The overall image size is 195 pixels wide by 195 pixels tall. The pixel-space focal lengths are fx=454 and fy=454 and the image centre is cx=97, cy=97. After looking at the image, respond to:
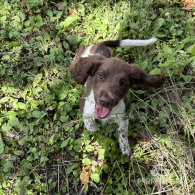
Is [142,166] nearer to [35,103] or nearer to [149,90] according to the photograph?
[149,90]

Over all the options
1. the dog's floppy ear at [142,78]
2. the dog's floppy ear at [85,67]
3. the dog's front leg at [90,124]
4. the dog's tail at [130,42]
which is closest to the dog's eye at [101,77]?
the dog's floppy ear at [85,67]

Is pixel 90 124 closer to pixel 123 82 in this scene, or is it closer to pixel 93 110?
pixel 93 110

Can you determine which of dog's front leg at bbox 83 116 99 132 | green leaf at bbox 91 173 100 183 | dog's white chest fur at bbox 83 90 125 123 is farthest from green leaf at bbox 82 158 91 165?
dog's white chest fur at bbox 83 90 125 123

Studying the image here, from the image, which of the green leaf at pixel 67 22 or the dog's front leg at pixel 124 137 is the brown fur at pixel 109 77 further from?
the green leaf at pixel 67 22

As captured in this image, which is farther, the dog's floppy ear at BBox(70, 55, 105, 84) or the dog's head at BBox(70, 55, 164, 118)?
the dog's floppy ear at BBox(70, 55, 105, 84)

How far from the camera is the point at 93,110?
163 inches

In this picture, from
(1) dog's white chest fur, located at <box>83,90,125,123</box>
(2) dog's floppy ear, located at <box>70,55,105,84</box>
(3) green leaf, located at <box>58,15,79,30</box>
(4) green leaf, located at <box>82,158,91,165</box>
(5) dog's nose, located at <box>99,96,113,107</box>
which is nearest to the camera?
(5) dog's nose, located at <box>99,96,113,107</box>

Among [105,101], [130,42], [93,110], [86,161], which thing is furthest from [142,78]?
[86,161]

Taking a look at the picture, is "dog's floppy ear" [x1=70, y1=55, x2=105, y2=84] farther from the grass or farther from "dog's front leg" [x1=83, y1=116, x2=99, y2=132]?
the grass

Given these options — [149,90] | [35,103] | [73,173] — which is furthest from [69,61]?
[73,173]

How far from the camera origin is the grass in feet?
14.1

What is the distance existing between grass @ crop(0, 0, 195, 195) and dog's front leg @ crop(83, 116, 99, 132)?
195mm

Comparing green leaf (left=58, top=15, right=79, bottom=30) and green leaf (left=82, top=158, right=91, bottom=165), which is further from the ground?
green leaf (left=58, top=15, right=79, bottom=30)

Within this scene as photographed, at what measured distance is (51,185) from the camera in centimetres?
439
